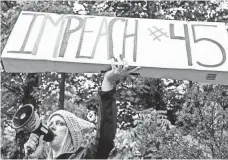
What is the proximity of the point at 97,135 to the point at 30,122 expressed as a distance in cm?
34

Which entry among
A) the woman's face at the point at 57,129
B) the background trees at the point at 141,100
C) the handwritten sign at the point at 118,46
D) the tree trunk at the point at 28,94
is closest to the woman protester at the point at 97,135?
the woman's face at the point at 57,129

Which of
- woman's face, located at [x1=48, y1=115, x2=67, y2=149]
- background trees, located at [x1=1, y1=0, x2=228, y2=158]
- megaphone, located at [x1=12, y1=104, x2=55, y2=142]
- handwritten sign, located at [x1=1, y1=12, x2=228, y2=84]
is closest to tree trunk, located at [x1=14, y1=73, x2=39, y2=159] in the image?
background trees, located at [x1=1, y1=0, x2=228, y2=158]

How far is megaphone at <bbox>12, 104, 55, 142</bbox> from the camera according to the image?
177 centimetres

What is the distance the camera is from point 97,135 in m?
1.88

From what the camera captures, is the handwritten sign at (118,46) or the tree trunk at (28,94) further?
the tree trunk at (28,94)

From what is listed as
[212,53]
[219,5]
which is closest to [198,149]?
[212,53]

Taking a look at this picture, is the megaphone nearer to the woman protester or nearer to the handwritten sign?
the woman protester

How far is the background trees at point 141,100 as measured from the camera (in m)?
4.56

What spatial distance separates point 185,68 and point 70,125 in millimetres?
701

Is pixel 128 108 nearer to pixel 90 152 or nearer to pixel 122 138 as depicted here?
pixel 122 138

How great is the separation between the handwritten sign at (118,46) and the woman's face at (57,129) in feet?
1.08

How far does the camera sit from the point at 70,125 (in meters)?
1.99

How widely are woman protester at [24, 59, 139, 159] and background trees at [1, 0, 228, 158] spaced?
2.62 meters

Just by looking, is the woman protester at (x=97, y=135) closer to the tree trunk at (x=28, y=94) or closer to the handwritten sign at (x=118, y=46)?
the handwritten sign at (x=118, y=46)
